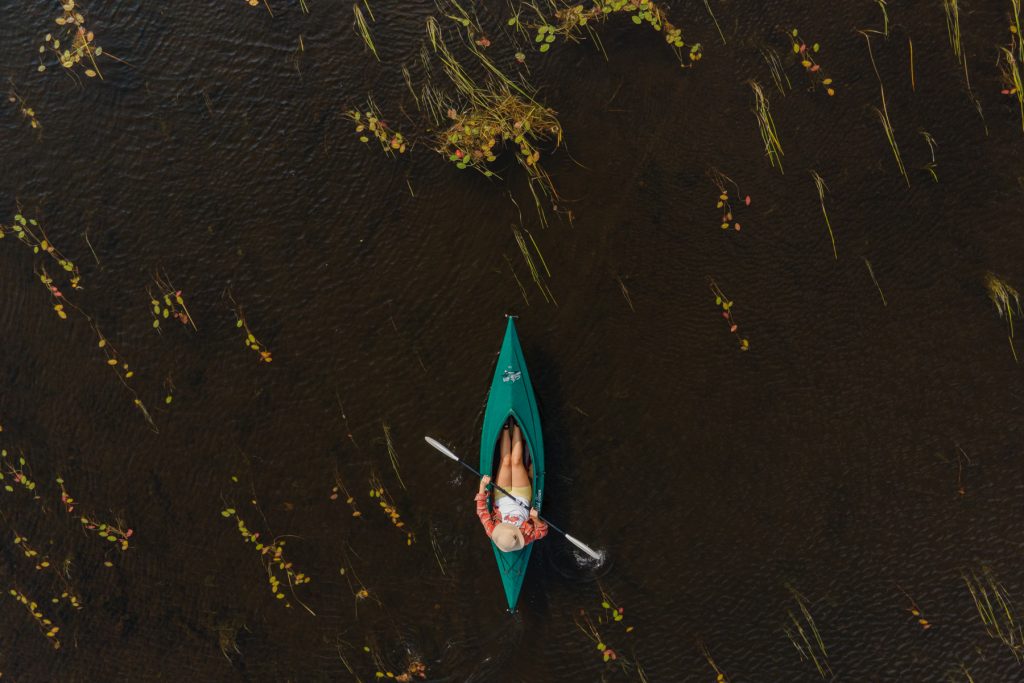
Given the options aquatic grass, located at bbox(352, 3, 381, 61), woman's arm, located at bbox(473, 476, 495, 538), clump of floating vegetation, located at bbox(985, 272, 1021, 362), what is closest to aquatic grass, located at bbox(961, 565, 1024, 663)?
clump of floating vegetation, located at bbox(985, 272, 1021, 362)

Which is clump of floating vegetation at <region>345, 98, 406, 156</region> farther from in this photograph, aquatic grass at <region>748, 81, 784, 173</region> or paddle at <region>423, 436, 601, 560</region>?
aquatic grass at <region>748, 81, 784, 173</region>

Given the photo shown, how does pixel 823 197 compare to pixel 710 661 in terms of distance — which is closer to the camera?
pixel 823 197

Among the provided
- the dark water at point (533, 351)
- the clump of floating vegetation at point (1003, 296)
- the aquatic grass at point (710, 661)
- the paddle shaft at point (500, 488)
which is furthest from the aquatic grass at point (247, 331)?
the clump of floating vegetation at point (1003, 296)

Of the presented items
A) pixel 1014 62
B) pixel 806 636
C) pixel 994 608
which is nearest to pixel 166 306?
pixel 806 636

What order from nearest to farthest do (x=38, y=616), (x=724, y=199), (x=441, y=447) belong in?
(x=724, y=199) → (x=441, y=447) → (x=38, y=616)

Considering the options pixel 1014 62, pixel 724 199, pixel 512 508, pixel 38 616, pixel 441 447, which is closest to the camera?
pixel 1014 62

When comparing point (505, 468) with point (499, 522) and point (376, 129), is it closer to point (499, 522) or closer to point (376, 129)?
point (499, 522)

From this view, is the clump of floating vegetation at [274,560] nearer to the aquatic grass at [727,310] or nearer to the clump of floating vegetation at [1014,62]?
the aquatic grass at [727,310]
